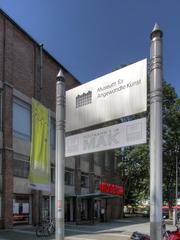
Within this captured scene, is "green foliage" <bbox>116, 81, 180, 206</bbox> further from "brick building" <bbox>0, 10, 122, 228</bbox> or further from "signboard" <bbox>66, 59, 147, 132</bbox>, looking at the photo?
"signboard" <bbox>66, 59, 147, 132</bbox>

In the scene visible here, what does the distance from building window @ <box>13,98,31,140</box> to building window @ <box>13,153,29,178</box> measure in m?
1.45

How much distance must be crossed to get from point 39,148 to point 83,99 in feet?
36.5

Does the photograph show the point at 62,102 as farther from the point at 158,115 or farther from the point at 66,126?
the point at 158,115

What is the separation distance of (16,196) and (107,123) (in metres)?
20.1

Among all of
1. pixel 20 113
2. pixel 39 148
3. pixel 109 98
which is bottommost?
pixel 39 148

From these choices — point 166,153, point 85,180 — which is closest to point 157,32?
point 85,180

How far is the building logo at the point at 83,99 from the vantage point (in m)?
11.9

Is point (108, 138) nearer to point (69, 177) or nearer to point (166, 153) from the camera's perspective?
point (69, 177)

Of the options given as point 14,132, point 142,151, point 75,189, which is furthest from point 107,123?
point 142,151

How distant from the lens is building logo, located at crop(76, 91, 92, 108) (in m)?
11.9

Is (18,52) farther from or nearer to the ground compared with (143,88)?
farther from the ground

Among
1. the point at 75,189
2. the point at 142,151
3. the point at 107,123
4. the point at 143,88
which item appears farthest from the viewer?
the point at 142,151

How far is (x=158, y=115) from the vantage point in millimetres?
9578

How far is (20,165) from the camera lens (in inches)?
1240
